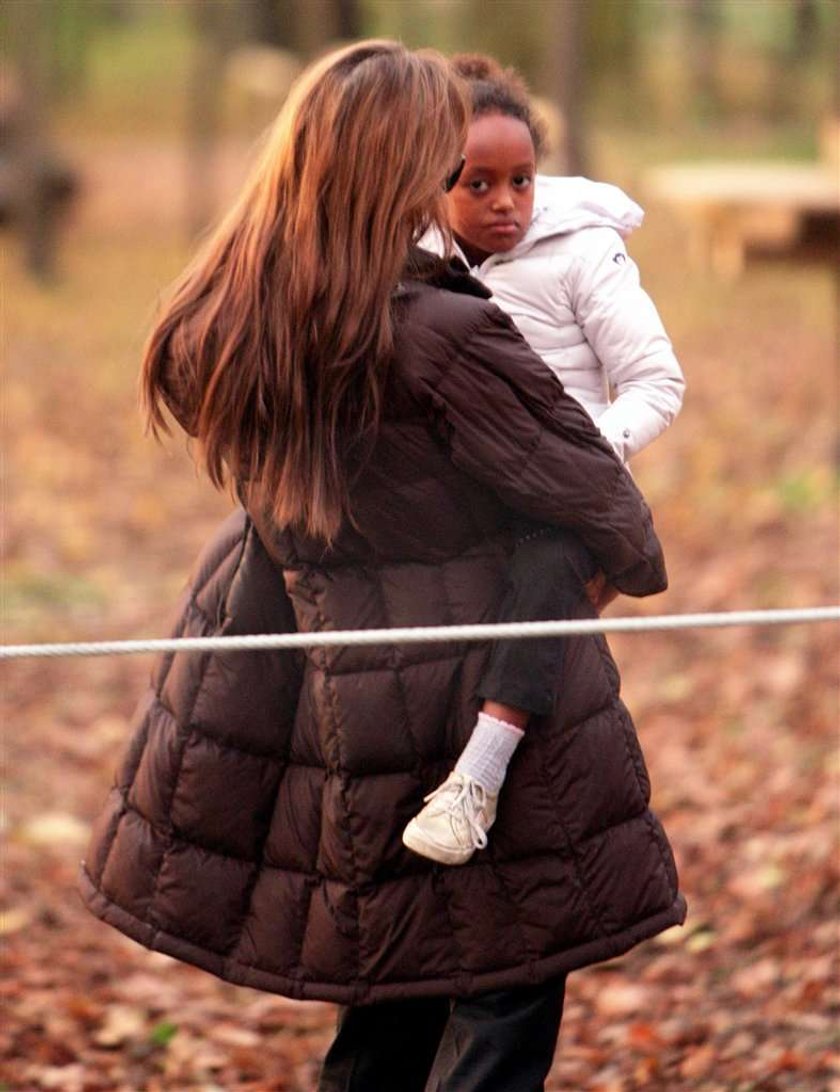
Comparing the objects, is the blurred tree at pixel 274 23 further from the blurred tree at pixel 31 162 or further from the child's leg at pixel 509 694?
the child's leg at pixel 509 694

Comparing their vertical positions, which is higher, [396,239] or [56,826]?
[396,239]

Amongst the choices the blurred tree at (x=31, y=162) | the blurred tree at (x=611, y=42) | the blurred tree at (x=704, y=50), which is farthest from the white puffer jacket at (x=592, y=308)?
the blurred tree at (x=611, y=42)

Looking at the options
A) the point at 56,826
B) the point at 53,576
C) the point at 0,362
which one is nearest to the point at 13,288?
the point at 0,362

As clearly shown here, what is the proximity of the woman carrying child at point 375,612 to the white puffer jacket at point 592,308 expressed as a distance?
21 cm

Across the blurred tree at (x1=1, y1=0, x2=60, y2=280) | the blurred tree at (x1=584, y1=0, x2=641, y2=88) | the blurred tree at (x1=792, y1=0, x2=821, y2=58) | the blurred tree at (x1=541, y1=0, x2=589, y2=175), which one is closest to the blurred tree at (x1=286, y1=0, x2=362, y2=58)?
the blurred tree at (x1=1, y1=0, x2=60, y2=280)

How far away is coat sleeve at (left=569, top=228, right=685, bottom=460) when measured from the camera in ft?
9.12

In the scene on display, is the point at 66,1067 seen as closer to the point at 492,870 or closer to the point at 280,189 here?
the point at 492,870

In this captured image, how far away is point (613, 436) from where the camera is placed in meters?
2.78

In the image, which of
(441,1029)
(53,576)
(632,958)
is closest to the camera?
(441,1029)

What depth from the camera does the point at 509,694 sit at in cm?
261

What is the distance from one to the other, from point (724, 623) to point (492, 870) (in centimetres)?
50

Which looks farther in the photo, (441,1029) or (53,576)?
(53,576)

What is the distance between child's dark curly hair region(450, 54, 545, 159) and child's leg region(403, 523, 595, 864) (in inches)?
25.3

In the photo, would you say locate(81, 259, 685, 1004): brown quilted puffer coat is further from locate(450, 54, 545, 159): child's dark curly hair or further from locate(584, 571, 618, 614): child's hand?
locate(450, 54, 545, 159): child's dark curly hair
